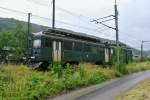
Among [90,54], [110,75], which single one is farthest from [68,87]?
[90,54]

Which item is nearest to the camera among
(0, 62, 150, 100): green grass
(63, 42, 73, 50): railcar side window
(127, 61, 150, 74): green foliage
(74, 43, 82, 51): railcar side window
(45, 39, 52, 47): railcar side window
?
(0, 62, 150, 100): green grass

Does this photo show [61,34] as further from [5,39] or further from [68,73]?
[5,39]

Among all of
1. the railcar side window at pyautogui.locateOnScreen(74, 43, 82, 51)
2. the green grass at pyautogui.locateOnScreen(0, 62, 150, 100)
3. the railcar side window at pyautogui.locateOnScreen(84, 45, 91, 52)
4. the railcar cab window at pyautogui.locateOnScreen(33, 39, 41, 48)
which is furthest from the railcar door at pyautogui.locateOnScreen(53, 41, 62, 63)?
the green grass at pyautogui.locateOnScreen(0, 62, 150, 100)

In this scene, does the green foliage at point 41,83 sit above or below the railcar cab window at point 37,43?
below

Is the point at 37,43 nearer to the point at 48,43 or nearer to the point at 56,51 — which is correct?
the point at 48,43

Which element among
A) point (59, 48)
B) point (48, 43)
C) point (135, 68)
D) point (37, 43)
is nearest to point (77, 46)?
point (59, 48)

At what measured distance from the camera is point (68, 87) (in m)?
17.3

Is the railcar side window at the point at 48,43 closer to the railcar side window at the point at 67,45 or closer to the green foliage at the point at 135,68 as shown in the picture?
the railcar side window at the point at 67,45

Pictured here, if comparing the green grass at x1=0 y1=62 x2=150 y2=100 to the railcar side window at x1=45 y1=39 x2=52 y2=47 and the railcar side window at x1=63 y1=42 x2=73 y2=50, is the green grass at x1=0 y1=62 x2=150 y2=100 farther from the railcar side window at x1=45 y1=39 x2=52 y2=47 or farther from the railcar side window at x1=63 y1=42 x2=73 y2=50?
the railcar side window at x1=63 y1=42 x2=73 y2=50

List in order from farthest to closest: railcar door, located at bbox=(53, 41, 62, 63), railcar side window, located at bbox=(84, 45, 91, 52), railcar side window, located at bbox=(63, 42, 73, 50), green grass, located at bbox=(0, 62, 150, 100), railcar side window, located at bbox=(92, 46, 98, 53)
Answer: railcar side window, located at bbox=(92, 46, 98, 53) → railcar side window, located at bbox=(84, 45, 91, 52) → railcar side window, located at bbox=(63, 42, 73, 50) → railcar door, located at bbox=(53, 41, 62, 63) → green grass, located at bbox=(0, 62, 150, 100)

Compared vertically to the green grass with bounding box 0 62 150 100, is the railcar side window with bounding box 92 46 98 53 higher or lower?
higher

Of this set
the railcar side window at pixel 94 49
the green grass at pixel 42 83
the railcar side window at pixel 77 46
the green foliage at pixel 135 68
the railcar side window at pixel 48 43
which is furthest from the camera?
the railcar side window at pixel 94 49

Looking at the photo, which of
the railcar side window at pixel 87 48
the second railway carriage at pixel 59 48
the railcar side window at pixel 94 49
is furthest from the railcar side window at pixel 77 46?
the railcar side window at pixel 94 49

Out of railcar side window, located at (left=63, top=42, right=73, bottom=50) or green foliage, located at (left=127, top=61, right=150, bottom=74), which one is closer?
railcar side window, located at (left=63, top=42, right=73, bottom=50)
